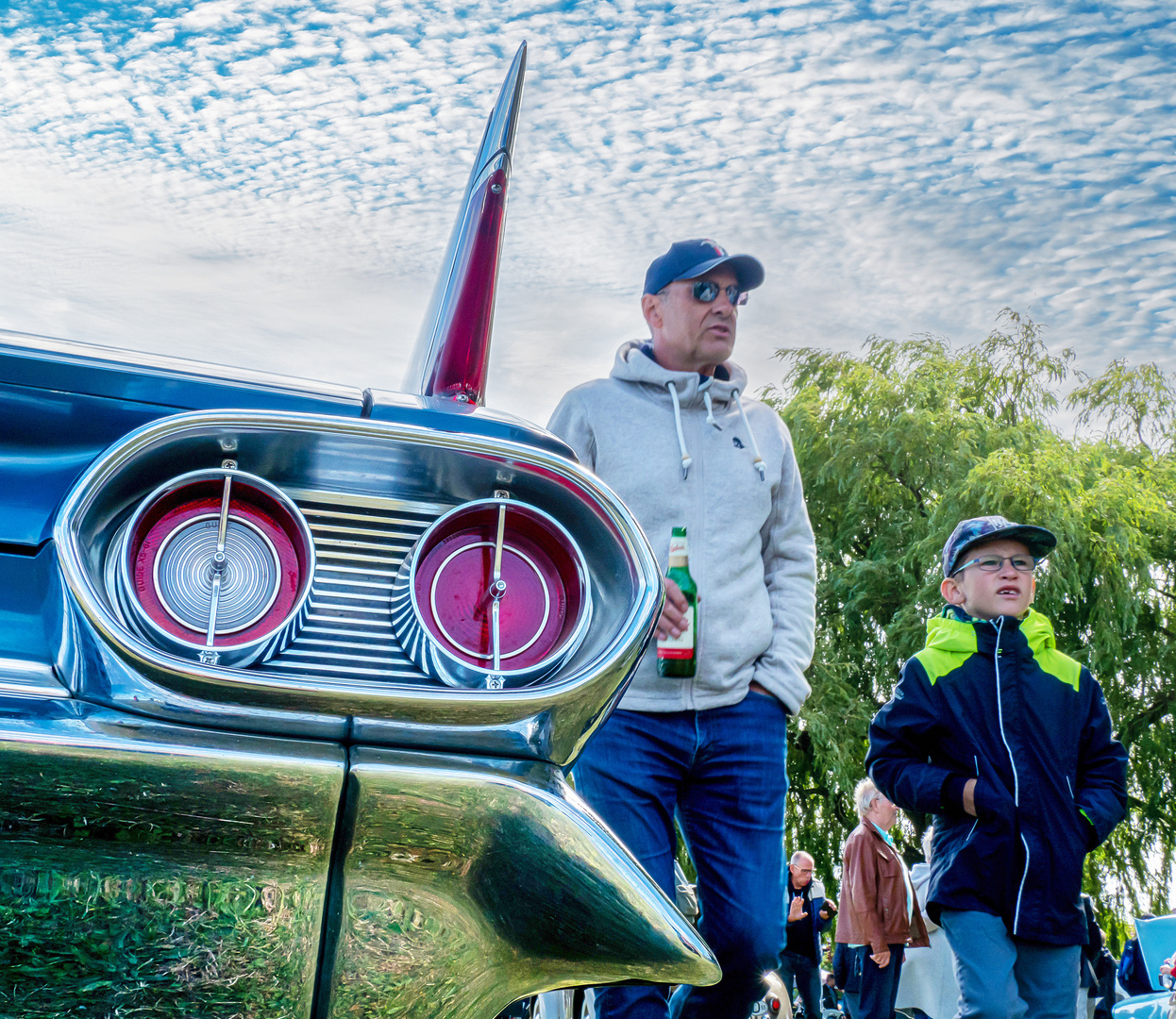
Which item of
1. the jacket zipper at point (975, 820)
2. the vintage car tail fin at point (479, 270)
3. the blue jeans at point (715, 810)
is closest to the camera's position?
the blue jeans at point (715, 810)

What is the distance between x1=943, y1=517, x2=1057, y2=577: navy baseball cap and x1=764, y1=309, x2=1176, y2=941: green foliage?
824 centimetres

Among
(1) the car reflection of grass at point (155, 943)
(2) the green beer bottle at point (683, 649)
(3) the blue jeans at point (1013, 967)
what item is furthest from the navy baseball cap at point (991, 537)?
(1) the car reflection of grass at point (155, 943)

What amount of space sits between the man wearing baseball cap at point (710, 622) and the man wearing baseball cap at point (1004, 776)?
909mm

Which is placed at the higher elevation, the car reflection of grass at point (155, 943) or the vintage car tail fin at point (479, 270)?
the vintage car tail fin at point (479, 270)

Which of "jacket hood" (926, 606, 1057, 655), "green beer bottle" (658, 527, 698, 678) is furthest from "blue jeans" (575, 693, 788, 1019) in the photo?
"jacket hood" (926, 606, 1057, 655)

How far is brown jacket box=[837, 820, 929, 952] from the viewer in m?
6.51

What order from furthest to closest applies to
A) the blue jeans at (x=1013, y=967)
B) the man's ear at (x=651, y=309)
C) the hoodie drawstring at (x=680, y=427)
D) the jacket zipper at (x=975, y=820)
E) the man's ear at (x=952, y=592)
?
the man's ear at (x=952, y=592)
the jacket zipper at (x=975, y=820)
the blue jeans at (x=1013, y=967)
the man's ear at (x=651, y=309)
the hoodie drawstring at (x=680, y=427)

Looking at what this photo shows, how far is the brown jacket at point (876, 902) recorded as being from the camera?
256 inches

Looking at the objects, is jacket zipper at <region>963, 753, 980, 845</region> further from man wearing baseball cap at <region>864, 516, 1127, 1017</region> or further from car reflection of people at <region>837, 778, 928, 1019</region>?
car reflection of people at <region>837, 778, 928, 1019</region>

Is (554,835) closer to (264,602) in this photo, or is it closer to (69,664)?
(264,602)

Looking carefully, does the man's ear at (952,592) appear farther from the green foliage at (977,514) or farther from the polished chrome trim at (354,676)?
the green foliage at (977,514)

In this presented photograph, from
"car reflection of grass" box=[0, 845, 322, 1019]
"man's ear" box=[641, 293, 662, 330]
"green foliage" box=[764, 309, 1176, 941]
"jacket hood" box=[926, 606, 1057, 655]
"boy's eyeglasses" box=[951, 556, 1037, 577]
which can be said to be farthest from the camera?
"green foliage" box=[764, 309, 1176, 941]

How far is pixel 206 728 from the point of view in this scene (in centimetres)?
106

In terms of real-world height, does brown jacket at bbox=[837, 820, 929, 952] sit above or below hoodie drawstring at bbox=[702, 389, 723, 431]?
below
